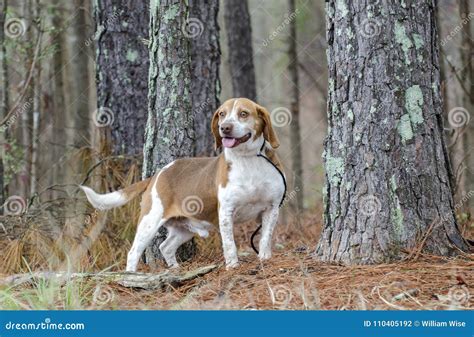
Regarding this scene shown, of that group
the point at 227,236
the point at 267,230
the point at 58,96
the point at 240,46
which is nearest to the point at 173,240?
the point at 227,236

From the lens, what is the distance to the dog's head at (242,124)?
5945 mm

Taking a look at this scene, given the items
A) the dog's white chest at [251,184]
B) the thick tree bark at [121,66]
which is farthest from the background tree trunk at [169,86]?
the thick tree bark at [121,66]

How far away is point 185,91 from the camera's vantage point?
6.96m

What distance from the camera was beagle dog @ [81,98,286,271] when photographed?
6.15 meters

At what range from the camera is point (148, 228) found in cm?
676

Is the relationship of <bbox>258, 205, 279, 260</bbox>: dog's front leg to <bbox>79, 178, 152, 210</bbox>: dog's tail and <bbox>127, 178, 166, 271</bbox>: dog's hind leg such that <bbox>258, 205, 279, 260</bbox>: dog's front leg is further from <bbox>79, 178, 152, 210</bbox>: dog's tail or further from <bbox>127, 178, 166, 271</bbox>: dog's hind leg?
<bbox>79, 178, 152, 210</bbox>: dog's tail

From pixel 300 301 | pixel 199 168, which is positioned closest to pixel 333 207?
pixel 300 301

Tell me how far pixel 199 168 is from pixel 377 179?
205 centimetres

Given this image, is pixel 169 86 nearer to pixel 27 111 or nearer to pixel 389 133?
pixel 389 133

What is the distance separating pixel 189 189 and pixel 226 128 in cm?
104

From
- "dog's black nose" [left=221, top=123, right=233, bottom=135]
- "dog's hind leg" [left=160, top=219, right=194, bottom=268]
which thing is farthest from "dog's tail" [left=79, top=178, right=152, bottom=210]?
"dog's black nose" [left=221, top=123, right=233, bottom=135]

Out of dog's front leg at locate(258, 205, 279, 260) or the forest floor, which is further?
dog's front leg at locate(258, 205, 279, 260)

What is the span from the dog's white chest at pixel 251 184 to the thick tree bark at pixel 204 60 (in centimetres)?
254

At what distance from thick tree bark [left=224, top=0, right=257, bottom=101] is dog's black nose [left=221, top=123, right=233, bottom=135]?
257 inches
